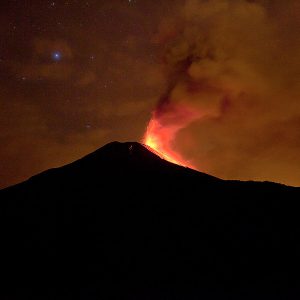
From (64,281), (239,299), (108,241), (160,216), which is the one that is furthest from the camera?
(160,216)

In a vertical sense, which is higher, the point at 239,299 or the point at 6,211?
the point at 6,211

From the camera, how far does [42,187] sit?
3073cm

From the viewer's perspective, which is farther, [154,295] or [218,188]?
[218,188]

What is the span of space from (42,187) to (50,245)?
750 cm

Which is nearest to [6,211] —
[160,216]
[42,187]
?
[42,187]

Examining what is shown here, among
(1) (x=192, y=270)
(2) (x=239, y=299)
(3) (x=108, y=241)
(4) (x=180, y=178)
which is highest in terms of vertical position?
Answer: (4) (x=180, y=178)

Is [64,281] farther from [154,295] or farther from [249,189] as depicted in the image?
[249,189]

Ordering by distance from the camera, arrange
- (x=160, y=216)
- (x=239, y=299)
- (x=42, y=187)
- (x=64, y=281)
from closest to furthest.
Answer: (x=239, y=299)
(x=64, y=281)
(x=160, y=216)
(x=42, y=187)

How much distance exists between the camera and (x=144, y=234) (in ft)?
80.0

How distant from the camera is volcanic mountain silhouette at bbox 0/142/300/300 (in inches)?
777

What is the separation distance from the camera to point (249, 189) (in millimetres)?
29891

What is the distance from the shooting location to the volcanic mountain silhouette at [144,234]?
19734 mm

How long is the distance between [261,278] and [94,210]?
1162cm

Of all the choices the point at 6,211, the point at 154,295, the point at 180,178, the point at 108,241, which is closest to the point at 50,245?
the point at 108,241
